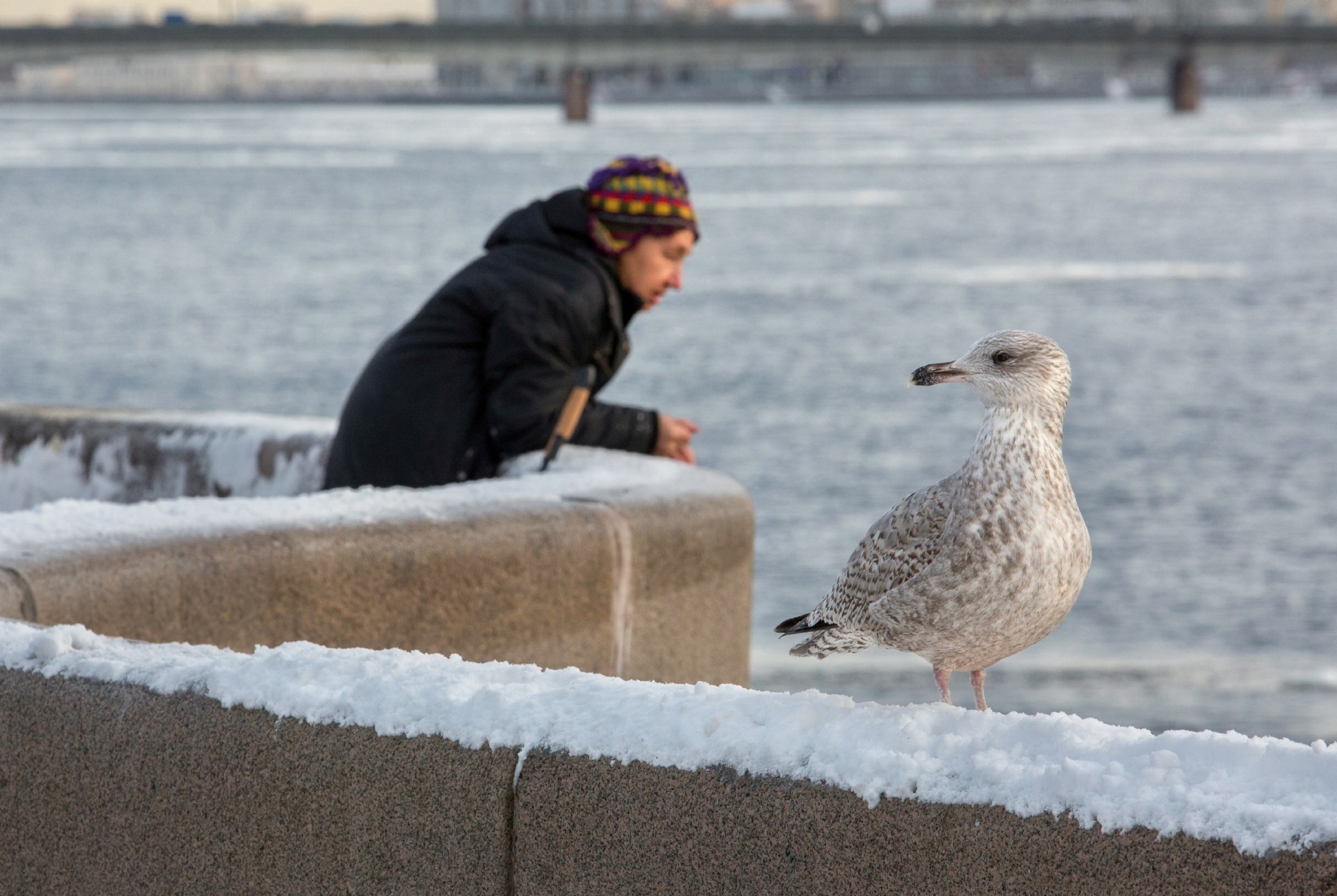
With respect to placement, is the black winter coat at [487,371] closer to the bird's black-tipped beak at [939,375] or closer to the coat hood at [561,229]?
the coat hood at [561,229]

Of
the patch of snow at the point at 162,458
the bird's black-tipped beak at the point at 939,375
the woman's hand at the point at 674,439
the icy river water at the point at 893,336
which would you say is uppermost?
the bird's black-tipped beak at the point at 939,375

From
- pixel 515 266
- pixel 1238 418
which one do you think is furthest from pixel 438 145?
pixel 515 266

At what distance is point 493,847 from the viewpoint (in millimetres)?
2111

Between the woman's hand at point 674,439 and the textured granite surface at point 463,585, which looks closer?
the textured granite surface at point 463,585

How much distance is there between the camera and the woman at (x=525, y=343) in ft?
13.9

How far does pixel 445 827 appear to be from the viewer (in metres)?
2.13

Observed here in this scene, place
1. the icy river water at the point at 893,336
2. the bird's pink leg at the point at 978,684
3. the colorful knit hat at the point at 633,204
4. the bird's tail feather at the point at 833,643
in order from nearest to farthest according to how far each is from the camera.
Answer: the bird's pink leg at the point at 978,684 → the bird's tail feather at the point at 833,643 → the colorful knit hat at the point at 633,204 → the icy river water at the point at 893,336

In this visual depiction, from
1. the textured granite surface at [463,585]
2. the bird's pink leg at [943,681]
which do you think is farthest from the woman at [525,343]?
the bird's pink leg at [943,681]

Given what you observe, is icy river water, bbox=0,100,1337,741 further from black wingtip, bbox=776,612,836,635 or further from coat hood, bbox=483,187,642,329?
black wingtip, bbox=776,612,836,635

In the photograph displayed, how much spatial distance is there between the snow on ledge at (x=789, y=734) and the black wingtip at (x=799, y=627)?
24 cm

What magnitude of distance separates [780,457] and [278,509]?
9.62 m

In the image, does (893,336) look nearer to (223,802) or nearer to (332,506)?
(332,506)

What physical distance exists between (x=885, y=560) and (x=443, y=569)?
1.36m

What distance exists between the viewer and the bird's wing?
7.01 feet
